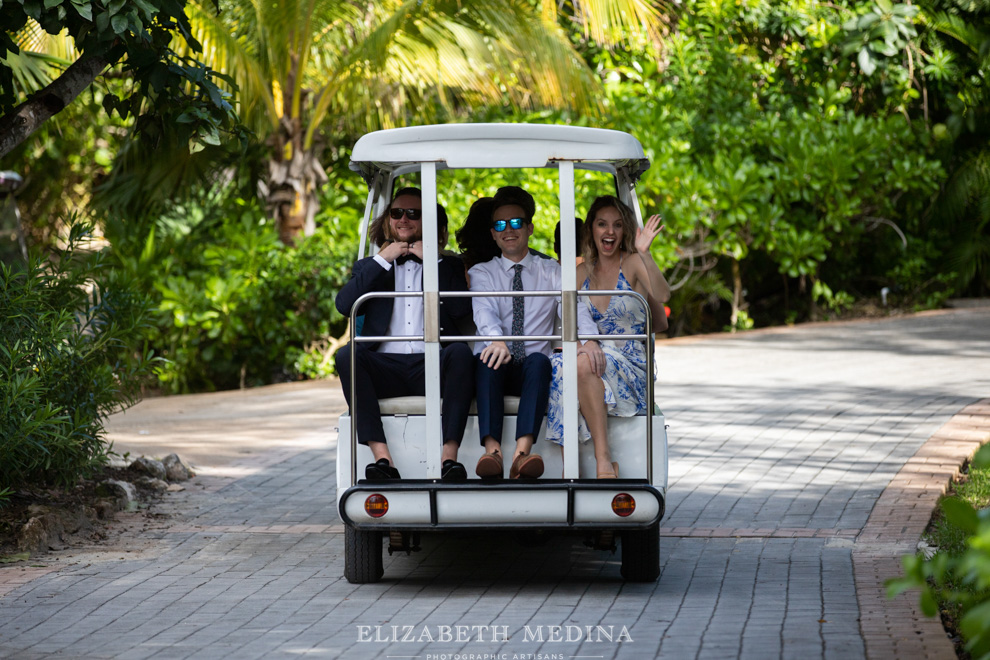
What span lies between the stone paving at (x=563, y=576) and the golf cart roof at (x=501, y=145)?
6.63ft

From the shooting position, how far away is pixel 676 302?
1694 centimetres

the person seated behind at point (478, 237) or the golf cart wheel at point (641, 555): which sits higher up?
the person seated behind at point (478, 237)

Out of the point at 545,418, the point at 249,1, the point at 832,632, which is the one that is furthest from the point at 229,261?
the point at 832,632

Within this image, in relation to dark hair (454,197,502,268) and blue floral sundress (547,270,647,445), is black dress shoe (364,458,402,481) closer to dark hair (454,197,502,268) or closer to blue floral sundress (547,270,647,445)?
blue floral sundress (547,270,647,445)

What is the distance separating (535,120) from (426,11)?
2.92 meters

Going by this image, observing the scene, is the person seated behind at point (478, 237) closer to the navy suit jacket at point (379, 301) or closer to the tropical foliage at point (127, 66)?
the navy suit jacket at point (379, 301)

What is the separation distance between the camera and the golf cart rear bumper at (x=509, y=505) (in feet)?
16.6

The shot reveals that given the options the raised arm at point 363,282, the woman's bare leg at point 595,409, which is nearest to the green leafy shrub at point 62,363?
the raised arm at point 363,282

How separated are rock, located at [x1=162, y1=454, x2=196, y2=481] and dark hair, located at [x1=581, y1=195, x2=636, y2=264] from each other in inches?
153

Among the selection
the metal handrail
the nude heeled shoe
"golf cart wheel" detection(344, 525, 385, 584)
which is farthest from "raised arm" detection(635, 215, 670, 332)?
"golf cart wheel" detection(344, 525, 385, 584)

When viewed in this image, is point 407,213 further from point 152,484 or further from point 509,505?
point 152,484

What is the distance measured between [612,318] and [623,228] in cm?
48

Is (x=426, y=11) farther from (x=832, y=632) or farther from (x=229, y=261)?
(x=832, y=632)

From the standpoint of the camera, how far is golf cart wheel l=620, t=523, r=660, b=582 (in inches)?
215
